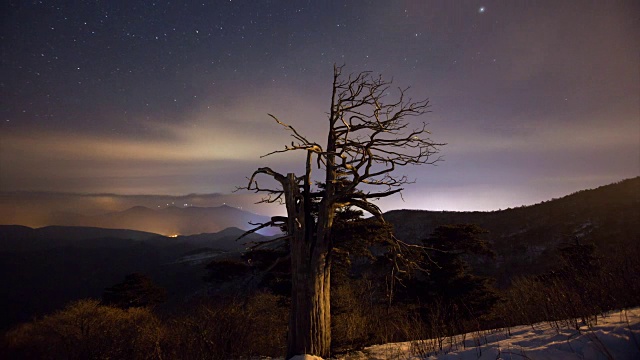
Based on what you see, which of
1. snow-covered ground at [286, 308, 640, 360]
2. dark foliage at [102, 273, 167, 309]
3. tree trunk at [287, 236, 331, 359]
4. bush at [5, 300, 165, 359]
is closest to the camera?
snow-covered ground at [286, 308, 640, 360]

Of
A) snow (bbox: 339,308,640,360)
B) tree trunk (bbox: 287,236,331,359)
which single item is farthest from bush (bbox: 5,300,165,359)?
snow (bbox: 339,308,640,360)

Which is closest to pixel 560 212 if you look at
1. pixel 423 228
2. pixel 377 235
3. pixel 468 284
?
pixel 423 228

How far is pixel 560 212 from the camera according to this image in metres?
45.1

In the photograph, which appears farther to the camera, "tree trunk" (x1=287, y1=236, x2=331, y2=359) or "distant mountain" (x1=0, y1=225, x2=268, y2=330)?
"distant mountain" (x1=0, y1=225, x2=268, y2=330)

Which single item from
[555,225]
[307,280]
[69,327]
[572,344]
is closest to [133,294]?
[69,327]

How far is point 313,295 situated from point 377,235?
11.4ft

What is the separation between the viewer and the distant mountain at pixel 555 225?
35.6 metres

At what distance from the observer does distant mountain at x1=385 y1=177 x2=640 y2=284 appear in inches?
1401

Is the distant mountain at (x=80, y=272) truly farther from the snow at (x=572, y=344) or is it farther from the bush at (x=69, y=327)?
the snow at (x=572, y=344)

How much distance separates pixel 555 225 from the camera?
4203 cm

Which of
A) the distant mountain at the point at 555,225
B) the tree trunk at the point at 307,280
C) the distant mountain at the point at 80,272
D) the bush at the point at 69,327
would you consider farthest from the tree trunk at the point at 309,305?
the distant mountain at the point at 80,272

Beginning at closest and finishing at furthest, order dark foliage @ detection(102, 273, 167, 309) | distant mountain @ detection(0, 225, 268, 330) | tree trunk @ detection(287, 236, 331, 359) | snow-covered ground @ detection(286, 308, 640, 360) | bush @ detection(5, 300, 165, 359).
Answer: snow-covered ground @ detection(286, 308, 640, 360), tree trunk @ detection(287, 236, 331, 359), bush @ detection(5, 300, 165, 359), dark foliage @ detection(102, 273, 167, 309), distant mountain @ detection(0, 225, 268, 330)

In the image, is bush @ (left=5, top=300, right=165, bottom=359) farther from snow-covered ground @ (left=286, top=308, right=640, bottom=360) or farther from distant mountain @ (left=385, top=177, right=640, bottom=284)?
distant mountain @ (left=385, top=177, right=640, bottom=284)

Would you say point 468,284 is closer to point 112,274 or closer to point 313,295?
point 313,295
